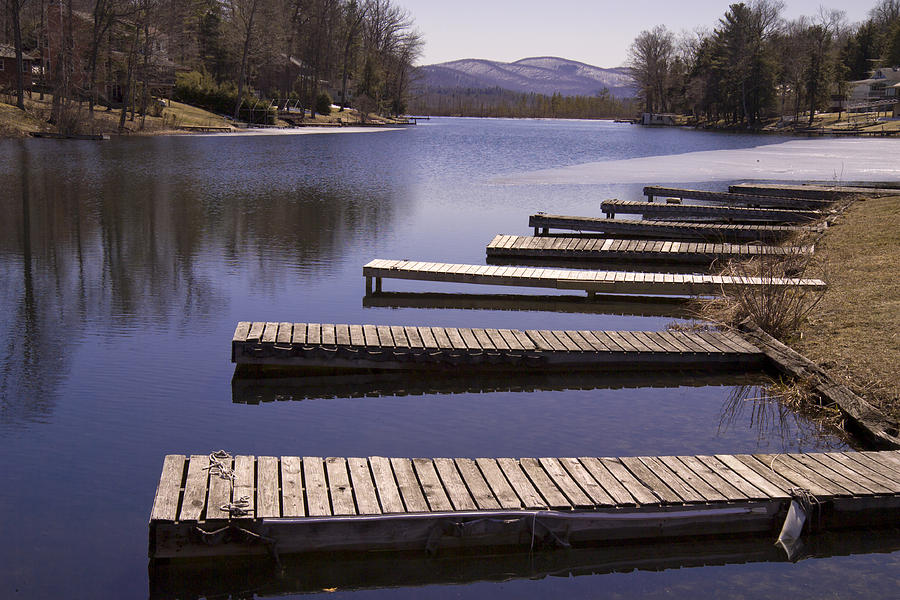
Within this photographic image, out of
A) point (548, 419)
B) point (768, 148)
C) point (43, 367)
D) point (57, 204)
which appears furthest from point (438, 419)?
point (768, 148)

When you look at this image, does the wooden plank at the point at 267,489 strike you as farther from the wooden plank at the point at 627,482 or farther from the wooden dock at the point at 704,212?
the wooden dock at the point at 704,212

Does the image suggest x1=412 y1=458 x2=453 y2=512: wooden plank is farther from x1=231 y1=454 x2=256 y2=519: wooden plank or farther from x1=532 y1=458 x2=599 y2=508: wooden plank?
x1=231 y1=454 x2=256 y2=519: wooden plank

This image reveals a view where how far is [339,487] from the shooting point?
4.99m

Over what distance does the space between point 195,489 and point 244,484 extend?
0.89 feet

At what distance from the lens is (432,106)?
156125 millimetres

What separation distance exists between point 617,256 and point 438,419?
8.41 meters

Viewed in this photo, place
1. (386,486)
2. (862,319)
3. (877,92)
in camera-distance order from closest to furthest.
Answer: (386,486) → (862,319) → (877,92)

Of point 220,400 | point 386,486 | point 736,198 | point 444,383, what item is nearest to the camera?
point 386,486

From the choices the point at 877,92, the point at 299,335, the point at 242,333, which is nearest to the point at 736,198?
the point at 299,335

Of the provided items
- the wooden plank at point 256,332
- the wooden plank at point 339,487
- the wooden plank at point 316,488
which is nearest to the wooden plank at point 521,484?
the wooden plank at point 339,487

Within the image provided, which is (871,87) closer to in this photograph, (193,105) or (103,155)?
(193,105)

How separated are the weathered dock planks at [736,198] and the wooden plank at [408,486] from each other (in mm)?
18051

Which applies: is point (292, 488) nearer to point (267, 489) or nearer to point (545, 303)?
point (267, 489)

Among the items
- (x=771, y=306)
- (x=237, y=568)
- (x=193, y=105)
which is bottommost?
(x=237, y=568)
